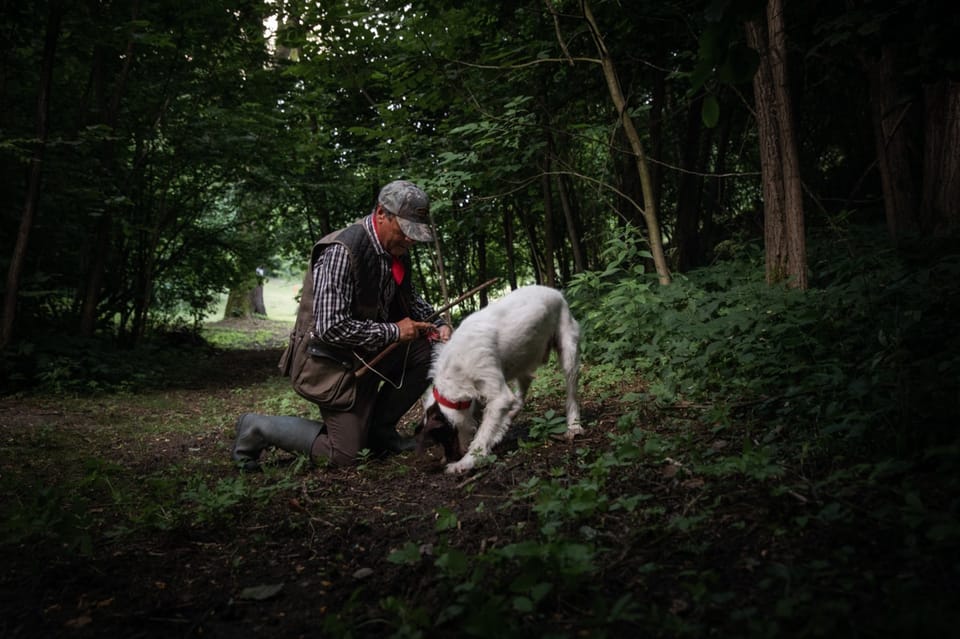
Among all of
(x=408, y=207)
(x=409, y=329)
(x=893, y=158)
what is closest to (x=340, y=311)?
(x=409, y=329)

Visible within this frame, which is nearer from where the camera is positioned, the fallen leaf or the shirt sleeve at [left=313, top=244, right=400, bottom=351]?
the fallen leaf

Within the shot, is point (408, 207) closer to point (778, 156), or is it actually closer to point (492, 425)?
point (492, 425)

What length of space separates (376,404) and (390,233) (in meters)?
1.31

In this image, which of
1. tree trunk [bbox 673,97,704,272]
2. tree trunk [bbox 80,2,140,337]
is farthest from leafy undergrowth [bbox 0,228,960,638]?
tree trunk [bbox 80,2,140,337]

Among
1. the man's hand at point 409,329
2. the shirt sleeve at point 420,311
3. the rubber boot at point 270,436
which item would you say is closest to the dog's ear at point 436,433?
the man's hand at point 409,329

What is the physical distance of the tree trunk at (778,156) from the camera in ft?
15.4

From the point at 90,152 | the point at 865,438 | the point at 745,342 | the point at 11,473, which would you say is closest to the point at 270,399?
A: the point at 11,473

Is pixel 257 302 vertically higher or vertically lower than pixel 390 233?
lower

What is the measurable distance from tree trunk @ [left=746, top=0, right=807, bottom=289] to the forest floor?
1.96 meters

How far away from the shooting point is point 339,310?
3.93 metres

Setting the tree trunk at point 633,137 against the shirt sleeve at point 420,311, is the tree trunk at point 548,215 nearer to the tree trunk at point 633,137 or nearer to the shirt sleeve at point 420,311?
the tree trunk at point 633,137

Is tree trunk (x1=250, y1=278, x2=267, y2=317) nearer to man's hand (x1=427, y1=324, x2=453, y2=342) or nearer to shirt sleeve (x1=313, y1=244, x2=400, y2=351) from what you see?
man's hand (x1=427, y1=324, x2=453, y2=342)

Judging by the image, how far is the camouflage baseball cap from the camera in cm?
399

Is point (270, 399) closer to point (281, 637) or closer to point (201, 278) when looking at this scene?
point (281, 637)
